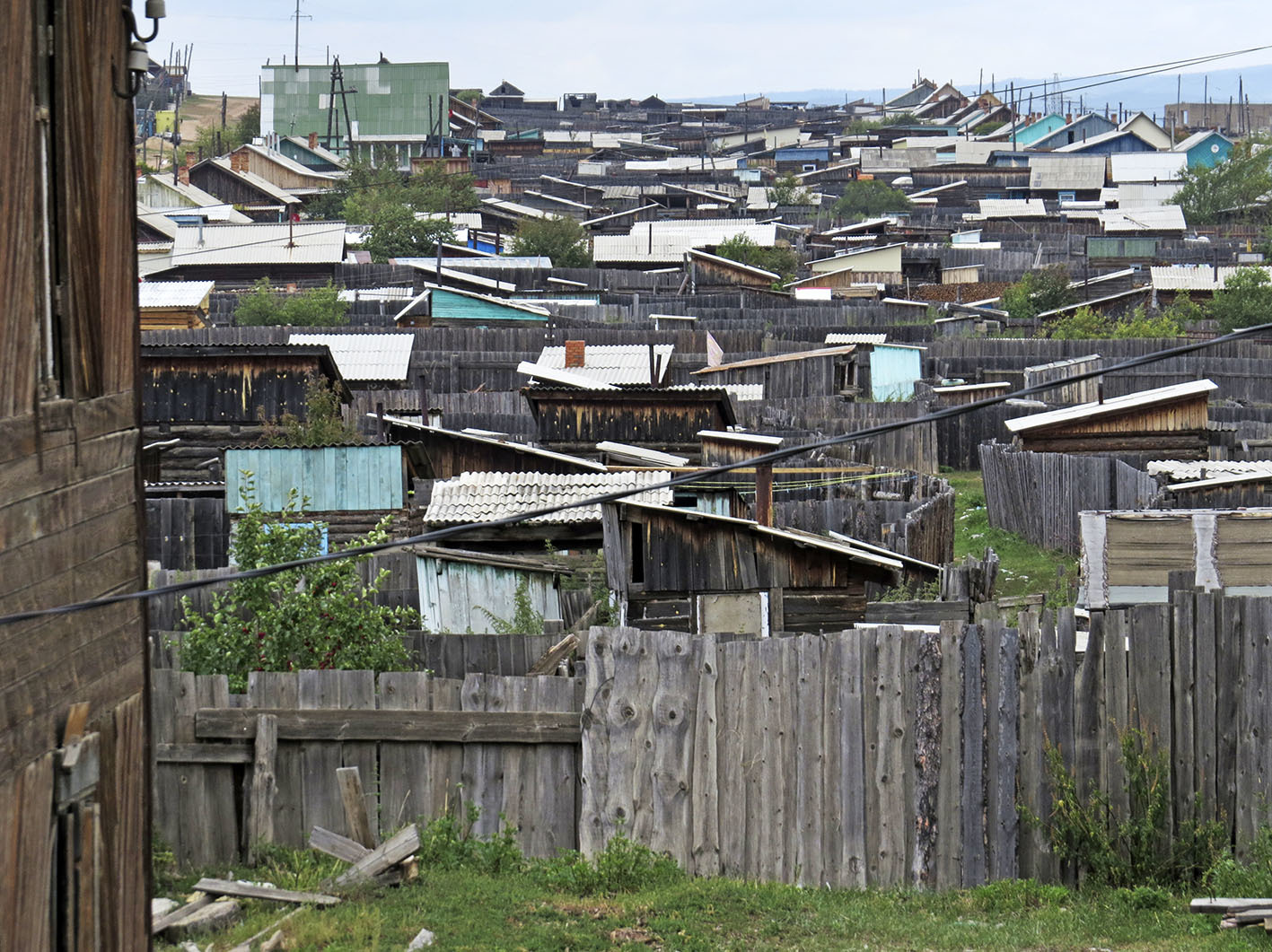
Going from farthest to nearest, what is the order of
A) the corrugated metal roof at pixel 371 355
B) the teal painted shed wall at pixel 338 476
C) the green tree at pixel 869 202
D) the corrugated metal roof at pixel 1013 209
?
the green tree at pixel 869 202 → the corrugated metal roof at pixel 1013 209 → the corrugated metal roof at pixel 371 355 → the teal painted shed wall at pixel 338 476

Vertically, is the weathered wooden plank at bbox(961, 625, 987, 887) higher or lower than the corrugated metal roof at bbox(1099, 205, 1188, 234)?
lower

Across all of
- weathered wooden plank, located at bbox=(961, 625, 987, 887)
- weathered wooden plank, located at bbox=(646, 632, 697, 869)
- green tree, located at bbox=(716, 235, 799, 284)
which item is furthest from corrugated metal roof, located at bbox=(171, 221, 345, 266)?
weathered wooden plank, located at bbox=(961, 625, 987, 887)

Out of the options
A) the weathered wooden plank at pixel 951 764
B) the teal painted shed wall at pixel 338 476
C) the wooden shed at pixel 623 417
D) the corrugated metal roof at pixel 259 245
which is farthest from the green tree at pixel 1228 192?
the weathered wooden plank at pixel 951 764

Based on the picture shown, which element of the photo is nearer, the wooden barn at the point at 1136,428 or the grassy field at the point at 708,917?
the grassy field at the point at 708,917

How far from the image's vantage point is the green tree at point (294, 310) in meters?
50.4

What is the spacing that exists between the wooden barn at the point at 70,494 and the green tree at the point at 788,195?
98.6 m

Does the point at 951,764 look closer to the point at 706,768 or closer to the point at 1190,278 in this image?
the point at 706,768

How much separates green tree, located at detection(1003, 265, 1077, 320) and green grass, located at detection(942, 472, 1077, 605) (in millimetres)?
31503

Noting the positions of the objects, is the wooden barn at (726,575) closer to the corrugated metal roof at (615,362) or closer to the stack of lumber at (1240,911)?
the stack of lumber at (1240,911)

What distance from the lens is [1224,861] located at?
8.07 meters

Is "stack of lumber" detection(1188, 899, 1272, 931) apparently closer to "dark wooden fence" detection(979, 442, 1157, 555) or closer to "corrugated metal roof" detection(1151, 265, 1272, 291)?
"dark wooden fence" detection(979, 442, 1157, 555)

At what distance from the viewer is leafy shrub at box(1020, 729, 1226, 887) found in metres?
8.37

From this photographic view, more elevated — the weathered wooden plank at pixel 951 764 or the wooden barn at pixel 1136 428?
the wooden barn at pixel 1136 428

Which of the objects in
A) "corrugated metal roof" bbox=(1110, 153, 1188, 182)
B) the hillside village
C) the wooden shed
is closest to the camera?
the hillside village
